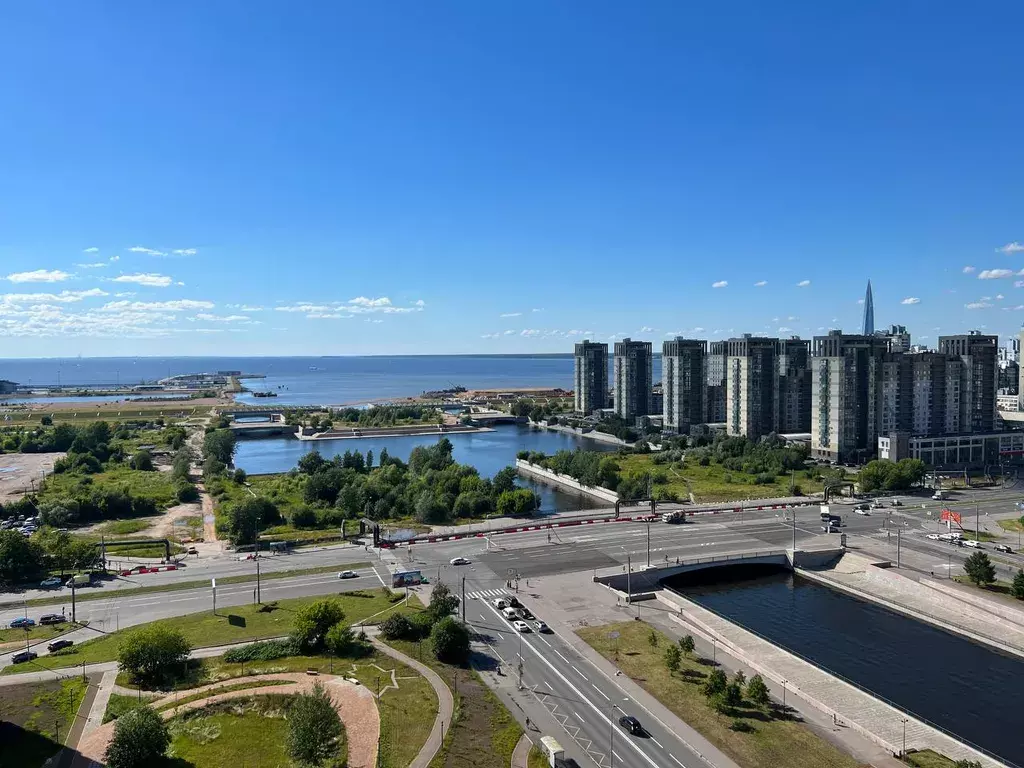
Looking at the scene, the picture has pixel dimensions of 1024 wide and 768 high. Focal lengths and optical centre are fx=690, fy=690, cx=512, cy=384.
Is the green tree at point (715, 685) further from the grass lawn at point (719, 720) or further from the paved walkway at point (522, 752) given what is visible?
the paved walkway at point (522, 752)

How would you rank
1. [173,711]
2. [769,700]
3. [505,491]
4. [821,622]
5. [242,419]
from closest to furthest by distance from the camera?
[173,711], [769,700], [821,622], [505,491], [242,419]

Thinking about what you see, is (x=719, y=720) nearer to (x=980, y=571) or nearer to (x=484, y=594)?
(x=484, y=594)

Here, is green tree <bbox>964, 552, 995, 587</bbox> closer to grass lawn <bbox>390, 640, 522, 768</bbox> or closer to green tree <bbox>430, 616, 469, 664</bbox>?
green tree <bbox>430, 616, 469, 664</bbox>

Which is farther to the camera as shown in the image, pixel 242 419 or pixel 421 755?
pixel 242 419

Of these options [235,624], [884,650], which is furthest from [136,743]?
[884,650]

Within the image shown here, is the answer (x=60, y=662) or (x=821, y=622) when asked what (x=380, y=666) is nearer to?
(x=60, y=662)

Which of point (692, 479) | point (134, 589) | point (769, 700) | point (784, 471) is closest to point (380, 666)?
point (769, 700)

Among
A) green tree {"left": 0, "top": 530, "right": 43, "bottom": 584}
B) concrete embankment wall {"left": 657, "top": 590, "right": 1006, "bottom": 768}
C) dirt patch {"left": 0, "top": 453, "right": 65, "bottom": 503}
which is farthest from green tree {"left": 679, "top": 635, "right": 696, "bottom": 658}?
dirt patch {"left": 0, "top": 453, "right": 65, "bottom": 503}

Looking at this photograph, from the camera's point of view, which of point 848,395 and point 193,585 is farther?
point 848,395
